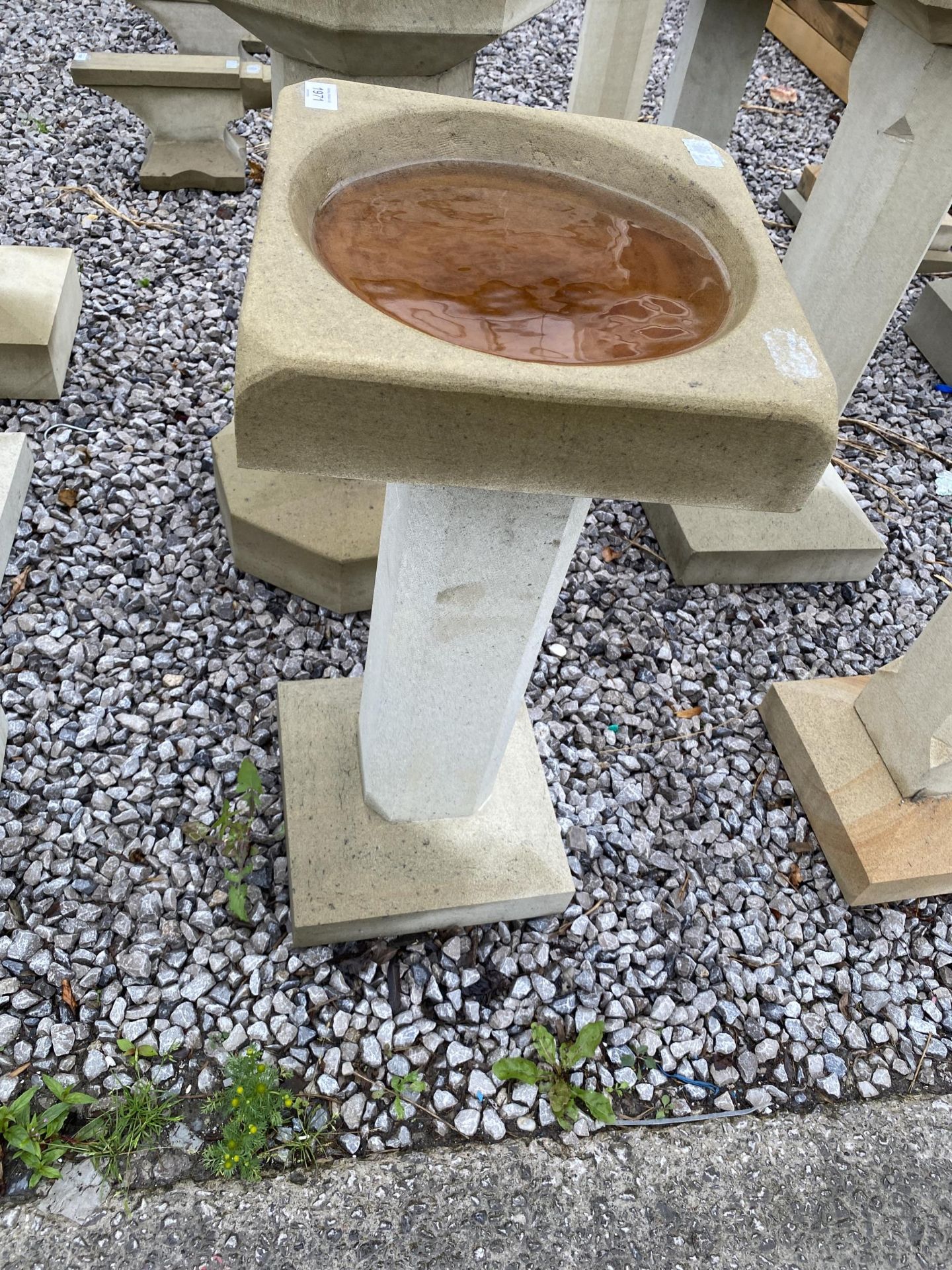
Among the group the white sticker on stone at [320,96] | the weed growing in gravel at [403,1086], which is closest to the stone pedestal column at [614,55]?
the white sticker on stone at [320,96]

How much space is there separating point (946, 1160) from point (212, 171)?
4.65 metres

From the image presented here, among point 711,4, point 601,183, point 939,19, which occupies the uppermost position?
point 939,19

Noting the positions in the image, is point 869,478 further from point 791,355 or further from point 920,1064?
point 791,355

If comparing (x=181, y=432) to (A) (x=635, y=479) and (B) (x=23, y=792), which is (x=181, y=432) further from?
(A) (x=635, y=479)

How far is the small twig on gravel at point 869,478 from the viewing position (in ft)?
11.7

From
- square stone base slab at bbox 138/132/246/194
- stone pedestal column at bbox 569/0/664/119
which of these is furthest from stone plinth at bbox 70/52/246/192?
stone pedestal column at bbox 569/0/664/119

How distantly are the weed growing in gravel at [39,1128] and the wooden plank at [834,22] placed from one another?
686cm

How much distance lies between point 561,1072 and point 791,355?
1546 mm

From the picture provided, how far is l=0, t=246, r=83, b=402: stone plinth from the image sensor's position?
3.10m

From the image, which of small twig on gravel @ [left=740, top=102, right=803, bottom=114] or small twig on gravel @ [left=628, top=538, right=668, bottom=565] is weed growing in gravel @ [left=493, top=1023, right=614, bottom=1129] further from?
small twig on gravel @ [left=740, top=102, right=803, bottom=114]

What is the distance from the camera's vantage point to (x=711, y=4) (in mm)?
3490

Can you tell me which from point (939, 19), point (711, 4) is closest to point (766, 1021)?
point (939, 19)

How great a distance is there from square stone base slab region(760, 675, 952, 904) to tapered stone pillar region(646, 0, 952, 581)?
60cm

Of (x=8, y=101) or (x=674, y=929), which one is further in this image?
(x=8, y=101)
